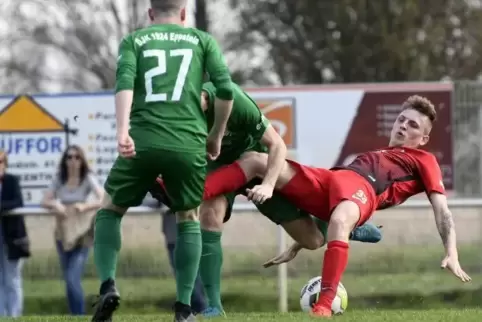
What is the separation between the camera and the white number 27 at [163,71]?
233 inches

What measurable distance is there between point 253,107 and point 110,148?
24.9 ft

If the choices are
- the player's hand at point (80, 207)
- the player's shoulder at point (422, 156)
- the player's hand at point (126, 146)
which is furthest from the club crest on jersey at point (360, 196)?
the player's hand at point (80, 207)

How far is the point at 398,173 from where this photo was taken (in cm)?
758

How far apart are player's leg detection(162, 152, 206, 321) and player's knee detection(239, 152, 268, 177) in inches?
46.7

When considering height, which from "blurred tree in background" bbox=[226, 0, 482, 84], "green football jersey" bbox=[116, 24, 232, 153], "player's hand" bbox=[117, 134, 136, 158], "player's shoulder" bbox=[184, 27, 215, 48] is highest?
"player's shoulder" bbox=[184, 27, 215, 48]

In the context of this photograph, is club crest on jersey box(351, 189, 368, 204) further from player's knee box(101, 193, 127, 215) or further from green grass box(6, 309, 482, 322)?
player's knee box(101, 193, 127, 215)

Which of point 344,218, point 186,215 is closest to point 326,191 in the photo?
point 344,218

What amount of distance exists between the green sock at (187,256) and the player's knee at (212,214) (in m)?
1.29

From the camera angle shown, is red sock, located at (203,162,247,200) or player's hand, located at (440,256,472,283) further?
red sock, located at (203,162,247,200)

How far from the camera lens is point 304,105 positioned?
49.1ft

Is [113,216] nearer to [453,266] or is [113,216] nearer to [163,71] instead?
[163,71]

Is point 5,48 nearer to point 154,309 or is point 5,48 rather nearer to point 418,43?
point 418,43

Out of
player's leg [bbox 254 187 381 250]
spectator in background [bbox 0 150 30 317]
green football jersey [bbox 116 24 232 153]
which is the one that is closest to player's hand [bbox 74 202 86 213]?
spectator in background [bbox 0 150 30 317]

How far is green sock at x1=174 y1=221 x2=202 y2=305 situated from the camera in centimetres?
618
